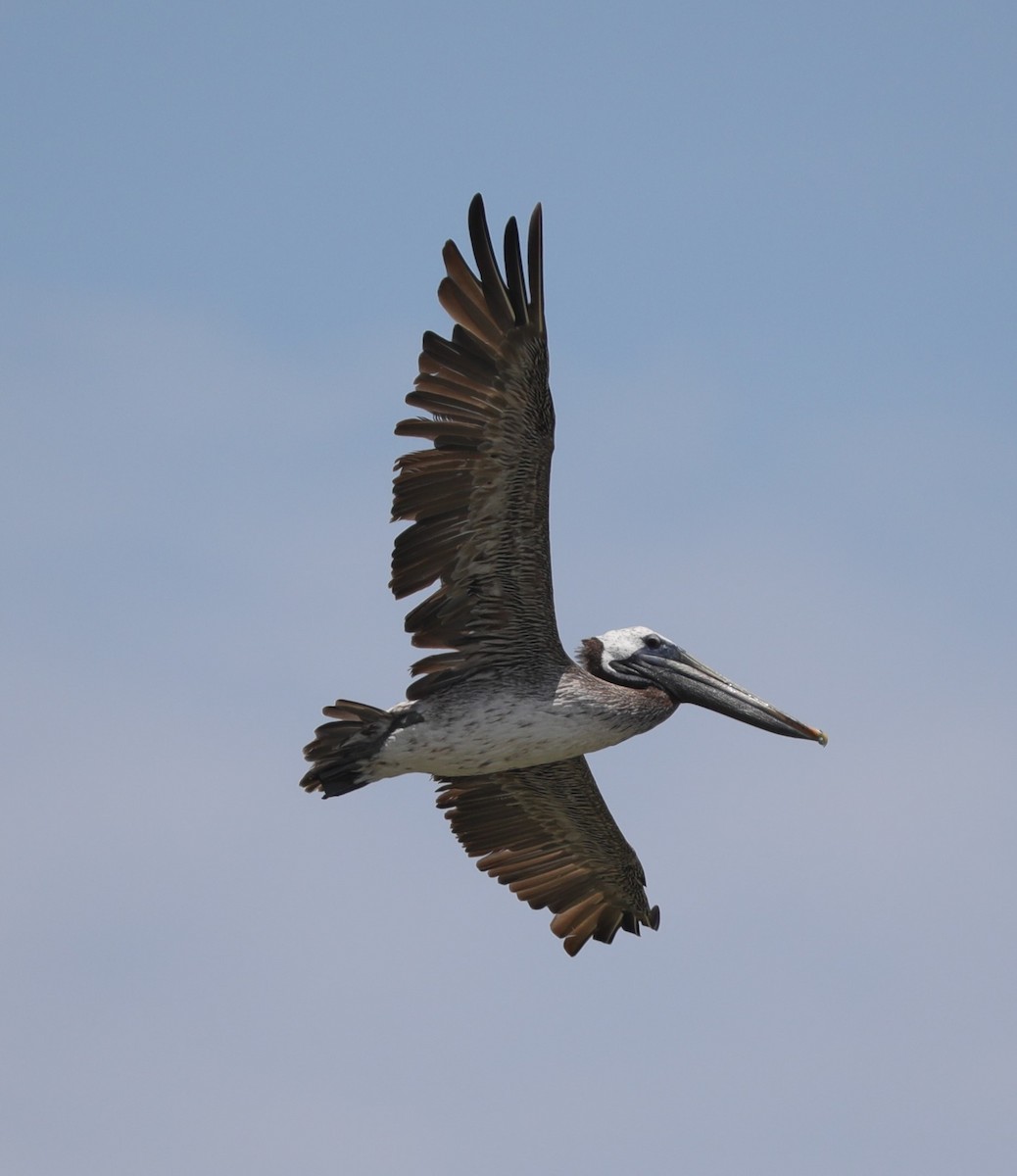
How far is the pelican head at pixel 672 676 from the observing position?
44.3ft

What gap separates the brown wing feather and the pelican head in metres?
0.72

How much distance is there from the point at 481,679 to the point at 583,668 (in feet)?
4.04

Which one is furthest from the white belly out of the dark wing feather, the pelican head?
the pelican head

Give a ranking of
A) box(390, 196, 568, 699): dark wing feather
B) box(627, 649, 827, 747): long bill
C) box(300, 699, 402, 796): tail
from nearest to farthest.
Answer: box(390, 196, 568, 699): dark wing feather < box(300, 699, 402, 796): tail < box(627, 649, 827, 747): long bill

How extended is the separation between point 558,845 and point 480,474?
345cm

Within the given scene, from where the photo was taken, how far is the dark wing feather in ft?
38.3

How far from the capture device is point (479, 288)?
11695 millimetres

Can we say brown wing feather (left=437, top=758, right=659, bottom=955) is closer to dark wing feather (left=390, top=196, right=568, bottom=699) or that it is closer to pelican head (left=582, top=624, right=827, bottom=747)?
pelican head (left=582, top=624, right=827, bottom=747)

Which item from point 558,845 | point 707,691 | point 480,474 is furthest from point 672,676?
point 480,474

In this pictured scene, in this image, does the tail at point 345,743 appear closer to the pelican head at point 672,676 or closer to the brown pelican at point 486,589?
the brown pelican at point 486,589

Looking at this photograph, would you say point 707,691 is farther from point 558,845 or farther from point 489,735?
point 489,735

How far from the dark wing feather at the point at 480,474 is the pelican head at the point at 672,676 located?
1193mm

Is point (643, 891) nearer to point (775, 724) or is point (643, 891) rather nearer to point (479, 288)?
point (775, 724)

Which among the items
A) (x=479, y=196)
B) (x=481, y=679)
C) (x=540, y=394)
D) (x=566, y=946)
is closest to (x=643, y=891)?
(x=566, y=946)
